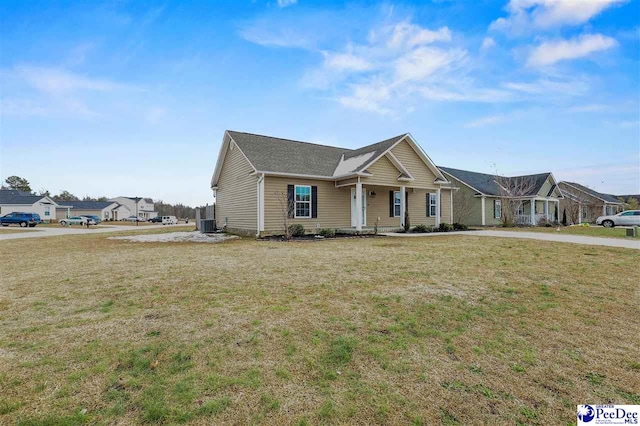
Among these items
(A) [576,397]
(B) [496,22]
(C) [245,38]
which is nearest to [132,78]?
(C) [245,38]

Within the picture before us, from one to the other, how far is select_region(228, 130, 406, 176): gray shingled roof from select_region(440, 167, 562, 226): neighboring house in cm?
1357

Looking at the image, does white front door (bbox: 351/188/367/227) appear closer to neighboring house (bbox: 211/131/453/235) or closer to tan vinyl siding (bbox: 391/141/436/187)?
neighboring house (bbox: 211/131/453/235)

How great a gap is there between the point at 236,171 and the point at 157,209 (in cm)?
7682

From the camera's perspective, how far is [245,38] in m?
14.0

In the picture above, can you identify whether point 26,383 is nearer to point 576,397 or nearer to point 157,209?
point 576,397

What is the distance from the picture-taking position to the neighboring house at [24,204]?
4878 cm

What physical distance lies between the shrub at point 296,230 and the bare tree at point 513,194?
2038 centimetres

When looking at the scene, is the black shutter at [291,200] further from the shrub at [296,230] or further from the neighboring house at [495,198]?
the neighboring house at [495,198]

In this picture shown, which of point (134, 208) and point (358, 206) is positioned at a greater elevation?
point (134, 208)

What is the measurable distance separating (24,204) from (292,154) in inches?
2217

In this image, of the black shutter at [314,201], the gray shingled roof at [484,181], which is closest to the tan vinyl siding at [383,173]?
the black shutter at [314,201]

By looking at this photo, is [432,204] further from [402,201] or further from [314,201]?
[314,201]

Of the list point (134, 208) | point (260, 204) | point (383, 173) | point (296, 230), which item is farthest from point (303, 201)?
point (134, 208)

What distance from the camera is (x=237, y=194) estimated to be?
18.0 metres
